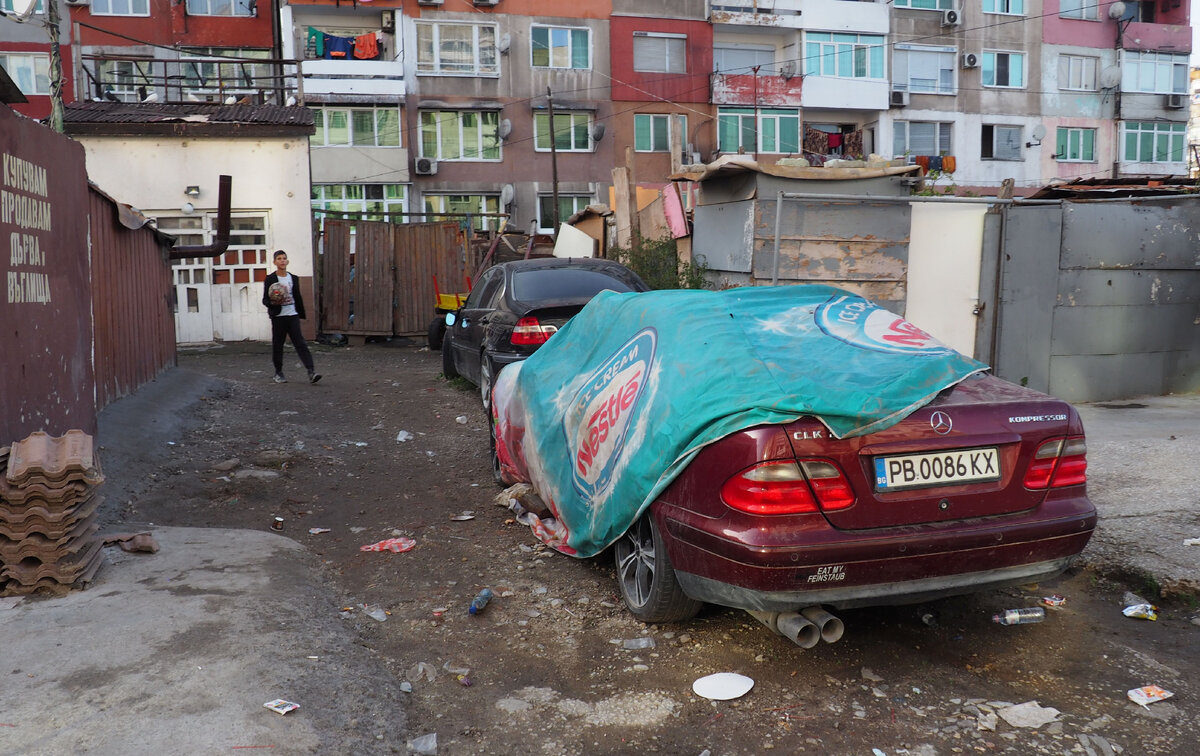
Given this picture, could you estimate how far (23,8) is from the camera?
7312 millimetres

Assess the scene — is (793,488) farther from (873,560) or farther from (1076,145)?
(1076,145)

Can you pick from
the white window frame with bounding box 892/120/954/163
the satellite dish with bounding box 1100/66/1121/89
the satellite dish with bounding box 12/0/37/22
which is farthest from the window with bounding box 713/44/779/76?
the satellite dish with bounding box 12/0/37/22

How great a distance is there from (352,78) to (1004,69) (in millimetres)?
26398

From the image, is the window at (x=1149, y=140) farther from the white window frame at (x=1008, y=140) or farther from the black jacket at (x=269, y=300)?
the black jacket at (x=269, y=300)

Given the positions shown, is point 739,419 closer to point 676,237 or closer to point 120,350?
point 120,350

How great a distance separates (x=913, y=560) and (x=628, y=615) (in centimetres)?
143

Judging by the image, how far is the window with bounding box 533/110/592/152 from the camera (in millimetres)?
33562

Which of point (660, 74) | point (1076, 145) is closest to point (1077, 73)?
point (1076, 145)

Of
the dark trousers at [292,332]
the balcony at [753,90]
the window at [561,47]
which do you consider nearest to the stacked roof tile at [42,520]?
the dark trousers at [292,332]

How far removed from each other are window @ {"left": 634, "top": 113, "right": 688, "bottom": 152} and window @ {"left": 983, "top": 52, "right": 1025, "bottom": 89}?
13.6 m

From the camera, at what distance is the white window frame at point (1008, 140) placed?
38.5m

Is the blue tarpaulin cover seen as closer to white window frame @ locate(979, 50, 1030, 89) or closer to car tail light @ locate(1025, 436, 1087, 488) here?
car tail light @ locate(1025, 436, 1087, 488)

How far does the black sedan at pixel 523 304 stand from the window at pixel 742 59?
28.1 m

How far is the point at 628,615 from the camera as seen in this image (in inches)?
168
